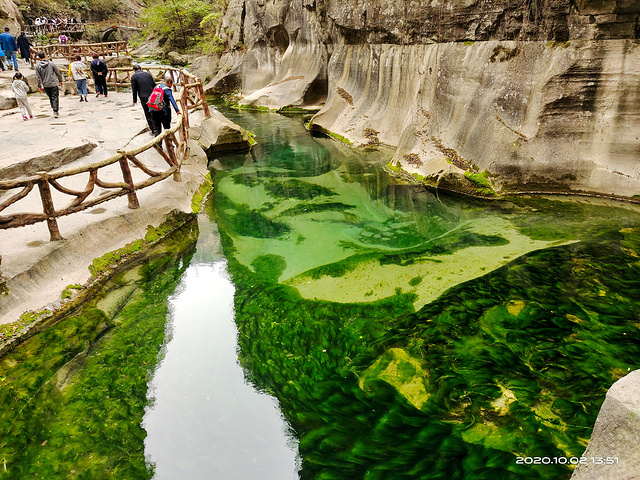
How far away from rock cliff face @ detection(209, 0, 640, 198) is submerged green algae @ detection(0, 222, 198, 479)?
7289 millimetres

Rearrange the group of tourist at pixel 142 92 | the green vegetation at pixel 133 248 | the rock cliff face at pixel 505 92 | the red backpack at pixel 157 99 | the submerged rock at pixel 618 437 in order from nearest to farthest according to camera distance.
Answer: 1. the submerged rock at pixel 618 437
2. the green vegetation at pixel 133 248
3. the rock cliff face at pixel 505 92
4. the red backpack at pixel 157 99
5. the group of tourist at pixel 142 92

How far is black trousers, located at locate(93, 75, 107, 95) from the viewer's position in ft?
54.7

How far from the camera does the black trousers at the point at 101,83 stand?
1667 centimetres

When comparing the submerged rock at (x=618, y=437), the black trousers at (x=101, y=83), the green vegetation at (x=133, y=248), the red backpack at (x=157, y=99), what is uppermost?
the black trousers at (x=101, y=83)

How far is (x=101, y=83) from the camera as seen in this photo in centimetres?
1709

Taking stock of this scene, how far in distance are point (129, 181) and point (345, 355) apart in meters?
5.01

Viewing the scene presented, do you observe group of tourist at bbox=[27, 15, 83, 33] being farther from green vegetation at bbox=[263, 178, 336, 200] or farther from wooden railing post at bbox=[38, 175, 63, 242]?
wooden railing post at bbox=[38, 175, 63, 242]

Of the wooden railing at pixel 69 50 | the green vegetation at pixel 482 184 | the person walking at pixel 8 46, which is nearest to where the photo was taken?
the green vegetation at pixel 482 184

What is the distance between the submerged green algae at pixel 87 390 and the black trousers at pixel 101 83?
12.9 metres

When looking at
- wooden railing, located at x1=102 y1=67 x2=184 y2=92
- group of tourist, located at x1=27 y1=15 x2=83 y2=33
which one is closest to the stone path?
wooden railing, located at x1=102 y1=67 x2=184 y2=92

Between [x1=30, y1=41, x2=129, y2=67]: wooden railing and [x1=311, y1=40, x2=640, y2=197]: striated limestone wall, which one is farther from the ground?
[x1=30, y1=41, x2=129, y2=67]: wooden railing

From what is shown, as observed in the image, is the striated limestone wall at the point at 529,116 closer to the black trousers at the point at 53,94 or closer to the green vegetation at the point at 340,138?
the green vegetation at the point at 340,138

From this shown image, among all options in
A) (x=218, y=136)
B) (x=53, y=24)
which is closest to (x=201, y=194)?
(x=218, y=136)

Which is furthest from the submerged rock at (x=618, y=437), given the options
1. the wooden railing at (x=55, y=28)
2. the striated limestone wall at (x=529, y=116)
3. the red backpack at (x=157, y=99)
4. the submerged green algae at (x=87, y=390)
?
the wooden railing at (x=55, y=28)
